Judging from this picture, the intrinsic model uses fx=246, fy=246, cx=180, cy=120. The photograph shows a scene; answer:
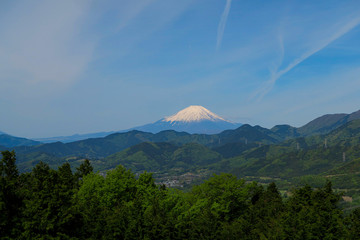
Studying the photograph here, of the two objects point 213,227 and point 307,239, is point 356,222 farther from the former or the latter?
point 213,227

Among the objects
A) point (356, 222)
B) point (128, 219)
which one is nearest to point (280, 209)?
point (356, 222)

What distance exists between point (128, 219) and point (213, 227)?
1154 centimetres

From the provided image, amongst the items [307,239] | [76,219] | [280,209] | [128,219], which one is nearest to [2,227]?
[76,219]

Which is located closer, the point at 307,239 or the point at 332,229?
the point at 307,239

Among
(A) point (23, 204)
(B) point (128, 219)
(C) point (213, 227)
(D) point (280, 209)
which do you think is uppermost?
(A) point (23, 204)

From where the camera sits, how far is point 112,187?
4647 cm

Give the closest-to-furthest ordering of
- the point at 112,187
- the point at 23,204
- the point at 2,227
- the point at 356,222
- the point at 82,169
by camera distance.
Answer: the point at 2,227 → the point at 23,204 → the point at 356,222 → the point at 112,187 → the point at 82,169

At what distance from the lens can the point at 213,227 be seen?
110ft

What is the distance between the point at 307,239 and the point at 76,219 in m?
30.9

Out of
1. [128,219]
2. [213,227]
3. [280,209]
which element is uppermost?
[128,219]

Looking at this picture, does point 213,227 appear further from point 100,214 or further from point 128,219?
point 100,214

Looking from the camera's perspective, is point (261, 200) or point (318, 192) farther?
point (261, 200)

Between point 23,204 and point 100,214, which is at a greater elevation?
point 23,204

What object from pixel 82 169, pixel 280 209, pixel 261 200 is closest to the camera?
pixel 280 209
